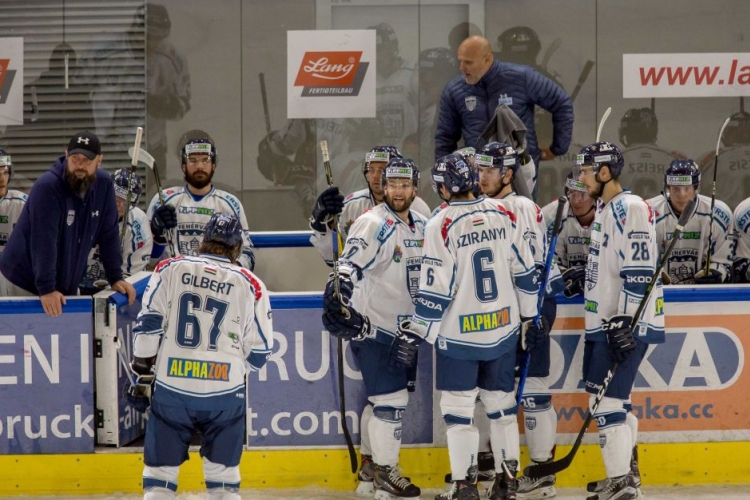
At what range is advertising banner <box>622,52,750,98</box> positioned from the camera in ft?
28.4

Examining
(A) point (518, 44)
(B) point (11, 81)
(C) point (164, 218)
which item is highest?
(A) point (518, 44)

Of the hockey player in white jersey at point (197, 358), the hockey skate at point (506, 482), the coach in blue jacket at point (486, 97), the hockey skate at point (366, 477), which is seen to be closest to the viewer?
the hockey player in white jersey at point (197, 358)

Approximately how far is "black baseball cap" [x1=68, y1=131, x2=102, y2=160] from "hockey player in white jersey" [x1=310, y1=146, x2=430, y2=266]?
113cm

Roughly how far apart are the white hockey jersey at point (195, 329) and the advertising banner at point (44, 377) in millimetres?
1077

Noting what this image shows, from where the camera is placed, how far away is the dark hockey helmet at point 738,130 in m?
8.73

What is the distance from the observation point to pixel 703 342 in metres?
5.43

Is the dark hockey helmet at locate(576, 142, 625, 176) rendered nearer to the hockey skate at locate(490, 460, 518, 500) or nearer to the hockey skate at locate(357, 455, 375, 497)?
the hockey skate at locate(490, 460, 518, 500)

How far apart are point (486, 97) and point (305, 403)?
2.30 metres

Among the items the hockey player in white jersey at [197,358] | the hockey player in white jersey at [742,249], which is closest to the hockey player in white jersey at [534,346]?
the hockey player in white jersey at [197,358]

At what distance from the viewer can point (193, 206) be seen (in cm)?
655

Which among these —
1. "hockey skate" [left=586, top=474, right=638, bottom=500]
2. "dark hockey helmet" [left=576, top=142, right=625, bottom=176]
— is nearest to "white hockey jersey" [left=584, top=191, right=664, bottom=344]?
"dark hockey helmet" [left=576, top=142, right=625, bottom=176]

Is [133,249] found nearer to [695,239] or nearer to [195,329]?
[195,329]

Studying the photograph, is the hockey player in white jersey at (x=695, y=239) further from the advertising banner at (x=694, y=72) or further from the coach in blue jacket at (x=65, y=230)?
the coach in blue jacket at (x=65, y=230)

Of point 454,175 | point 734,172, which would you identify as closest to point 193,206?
point 454,175
